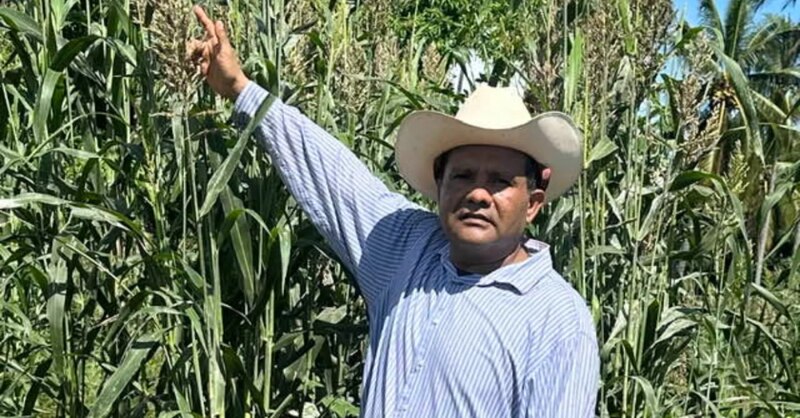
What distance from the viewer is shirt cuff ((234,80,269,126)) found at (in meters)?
2.65

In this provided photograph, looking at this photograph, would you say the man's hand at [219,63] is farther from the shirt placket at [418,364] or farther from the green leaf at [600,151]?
the green leaf at [600,151]

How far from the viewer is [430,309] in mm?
2457

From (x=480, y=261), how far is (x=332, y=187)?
0.44 metres

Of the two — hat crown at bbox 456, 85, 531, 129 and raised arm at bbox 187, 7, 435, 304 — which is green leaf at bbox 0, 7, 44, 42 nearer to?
raised arm at bbox 187, 7, 435, 304

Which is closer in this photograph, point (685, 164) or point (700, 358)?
point (685, 164)

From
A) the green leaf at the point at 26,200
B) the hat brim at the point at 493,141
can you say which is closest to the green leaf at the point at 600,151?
the hat brim at the point at 493,141

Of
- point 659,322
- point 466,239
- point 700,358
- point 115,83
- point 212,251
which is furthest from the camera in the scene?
point 700,358

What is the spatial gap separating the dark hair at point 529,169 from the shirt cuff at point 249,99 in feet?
1.33

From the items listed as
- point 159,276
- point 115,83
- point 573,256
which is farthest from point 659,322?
point 115,83

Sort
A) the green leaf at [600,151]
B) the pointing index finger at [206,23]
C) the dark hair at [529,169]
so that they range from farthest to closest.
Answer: the green leaf at [600,151] → the pointing index finger at [206,23] → the dark hair at [529,169]

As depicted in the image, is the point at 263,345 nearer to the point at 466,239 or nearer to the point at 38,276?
the point at 38,276

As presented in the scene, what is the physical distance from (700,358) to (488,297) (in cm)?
144

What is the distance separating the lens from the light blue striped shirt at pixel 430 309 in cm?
228

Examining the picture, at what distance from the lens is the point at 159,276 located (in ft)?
9.25
